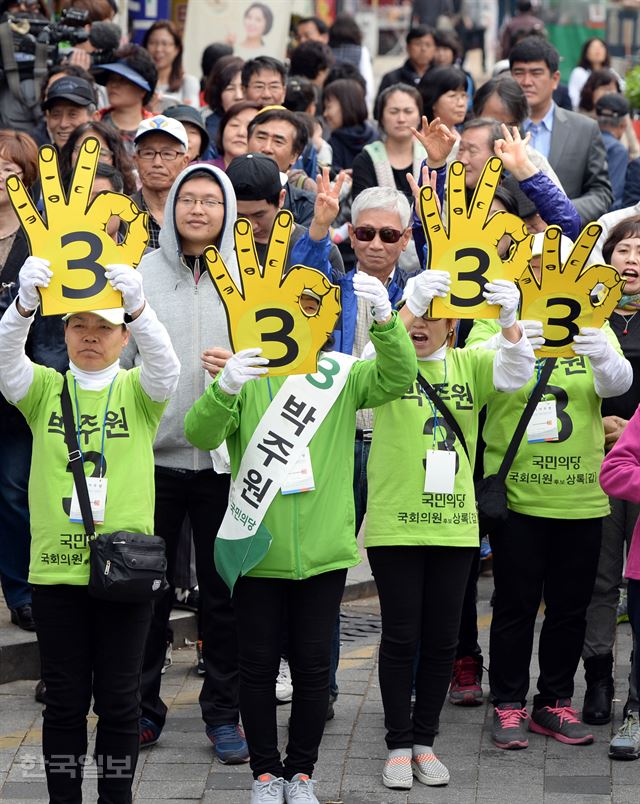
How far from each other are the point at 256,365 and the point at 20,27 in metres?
5.27

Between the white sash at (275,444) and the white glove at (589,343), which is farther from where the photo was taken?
the white glove at (589,343)

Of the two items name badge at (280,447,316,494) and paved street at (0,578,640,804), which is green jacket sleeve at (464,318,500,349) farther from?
paved street at (0,578,640,804)

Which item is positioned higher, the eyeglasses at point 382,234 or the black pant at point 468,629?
the eyeglasses at point 382,234

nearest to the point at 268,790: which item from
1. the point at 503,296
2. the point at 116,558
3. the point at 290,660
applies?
the point at 290,660

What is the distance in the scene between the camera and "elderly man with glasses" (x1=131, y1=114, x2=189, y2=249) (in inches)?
247

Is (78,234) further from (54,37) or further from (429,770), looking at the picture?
(54,37)

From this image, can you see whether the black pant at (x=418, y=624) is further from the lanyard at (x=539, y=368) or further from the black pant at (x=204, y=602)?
the lanyard at (x=539, y=368)

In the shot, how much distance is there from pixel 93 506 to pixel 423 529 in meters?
1.26

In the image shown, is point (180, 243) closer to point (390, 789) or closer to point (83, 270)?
point (83, 270)

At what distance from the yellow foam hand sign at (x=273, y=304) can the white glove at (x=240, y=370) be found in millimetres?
61

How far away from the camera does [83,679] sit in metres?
4.54

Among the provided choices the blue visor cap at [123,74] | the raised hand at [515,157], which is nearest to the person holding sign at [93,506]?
the raised hand at [515,157]

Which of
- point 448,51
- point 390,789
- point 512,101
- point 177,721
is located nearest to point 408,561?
point 390,789

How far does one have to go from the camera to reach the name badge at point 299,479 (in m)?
4.82
